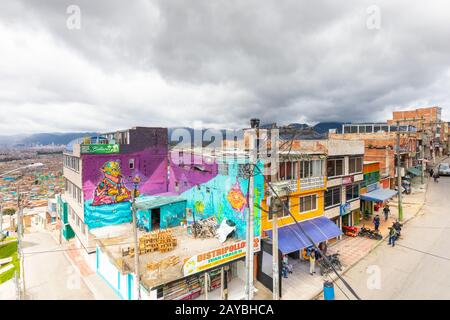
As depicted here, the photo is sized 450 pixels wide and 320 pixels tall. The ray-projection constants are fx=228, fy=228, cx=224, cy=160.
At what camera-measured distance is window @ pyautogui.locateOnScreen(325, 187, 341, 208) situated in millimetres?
20250

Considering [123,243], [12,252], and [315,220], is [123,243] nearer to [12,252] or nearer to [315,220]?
[315,220]

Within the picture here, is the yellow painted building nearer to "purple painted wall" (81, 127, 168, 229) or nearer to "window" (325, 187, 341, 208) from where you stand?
"window" (325, 187, 341, 208)

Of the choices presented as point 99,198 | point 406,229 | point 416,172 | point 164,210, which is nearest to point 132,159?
point 99,198

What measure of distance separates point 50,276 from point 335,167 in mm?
26790

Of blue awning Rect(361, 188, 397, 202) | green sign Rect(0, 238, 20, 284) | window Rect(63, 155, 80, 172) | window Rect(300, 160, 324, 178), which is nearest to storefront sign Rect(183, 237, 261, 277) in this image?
window Rect(300, 160, 324, 178)

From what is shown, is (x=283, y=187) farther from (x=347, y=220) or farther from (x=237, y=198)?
(x=347, y=220)

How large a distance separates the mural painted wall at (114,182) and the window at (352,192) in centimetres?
2000

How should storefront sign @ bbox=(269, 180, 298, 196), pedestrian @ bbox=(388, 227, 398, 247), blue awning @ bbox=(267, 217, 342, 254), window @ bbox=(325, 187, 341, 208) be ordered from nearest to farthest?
blue awning @ bbox=(267, 217, 342, 254) → storefront sign @ bbox=(269, 180, 298, 196) → pedestrian @ bbox=(388, 227, 398, 247) → window @ bbox=(325, 187, 341, 208)

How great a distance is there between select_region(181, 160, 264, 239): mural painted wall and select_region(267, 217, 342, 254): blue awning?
1861 millimetres

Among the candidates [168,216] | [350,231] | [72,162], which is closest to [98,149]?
[72,162]

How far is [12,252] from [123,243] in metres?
20.3

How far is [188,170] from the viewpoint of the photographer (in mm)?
22000

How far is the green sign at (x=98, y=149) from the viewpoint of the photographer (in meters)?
20.3
